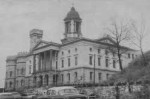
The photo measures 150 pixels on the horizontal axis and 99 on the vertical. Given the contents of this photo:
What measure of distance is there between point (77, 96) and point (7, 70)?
76031mm

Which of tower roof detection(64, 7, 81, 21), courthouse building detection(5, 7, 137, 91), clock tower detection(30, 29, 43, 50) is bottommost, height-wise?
courthouse building detection(5, 7, 137, 91)

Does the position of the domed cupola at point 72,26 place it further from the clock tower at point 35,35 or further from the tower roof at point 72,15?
the clock tower at point 35,35

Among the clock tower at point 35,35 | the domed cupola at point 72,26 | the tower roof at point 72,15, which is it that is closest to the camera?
the domed cupola at point 72,26

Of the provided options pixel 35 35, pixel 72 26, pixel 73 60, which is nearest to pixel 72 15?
pixel 72 26

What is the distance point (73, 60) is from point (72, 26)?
37.6 ft

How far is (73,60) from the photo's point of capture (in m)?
62.9

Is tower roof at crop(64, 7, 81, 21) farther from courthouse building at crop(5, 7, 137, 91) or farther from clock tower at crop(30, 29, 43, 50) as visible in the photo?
clock tower at crop(30, 29, 43, 50)

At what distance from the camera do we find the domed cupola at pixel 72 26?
2778 inches

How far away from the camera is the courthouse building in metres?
61.1

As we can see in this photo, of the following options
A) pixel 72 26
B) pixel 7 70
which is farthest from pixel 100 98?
pixel 7 70

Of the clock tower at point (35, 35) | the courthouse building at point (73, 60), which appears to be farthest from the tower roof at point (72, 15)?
the clock tower at point (35, 35)

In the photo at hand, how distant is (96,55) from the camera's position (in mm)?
63281

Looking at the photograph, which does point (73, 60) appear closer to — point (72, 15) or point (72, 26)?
point (72, 26)

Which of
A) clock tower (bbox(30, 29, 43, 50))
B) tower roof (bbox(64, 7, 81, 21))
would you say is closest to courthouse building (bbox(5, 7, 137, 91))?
tower roof (bbox(64, 7, 81, 21))
